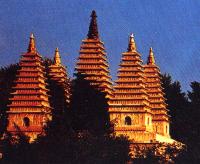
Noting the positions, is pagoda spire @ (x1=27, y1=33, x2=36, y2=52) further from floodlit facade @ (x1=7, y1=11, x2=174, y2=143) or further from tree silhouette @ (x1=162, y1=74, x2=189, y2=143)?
tree silhouette @ (x1=162, y1=74, x2=189, y2=143)

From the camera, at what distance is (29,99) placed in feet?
296

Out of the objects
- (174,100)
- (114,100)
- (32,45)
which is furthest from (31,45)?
(174,100)

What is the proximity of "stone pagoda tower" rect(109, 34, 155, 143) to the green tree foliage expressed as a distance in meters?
9.64

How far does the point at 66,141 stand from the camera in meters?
71.6

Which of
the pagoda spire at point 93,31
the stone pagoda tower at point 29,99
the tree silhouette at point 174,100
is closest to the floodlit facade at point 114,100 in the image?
the stone pagoda tower at point 29,99

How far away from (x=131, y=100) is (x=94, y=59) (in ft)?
25.0

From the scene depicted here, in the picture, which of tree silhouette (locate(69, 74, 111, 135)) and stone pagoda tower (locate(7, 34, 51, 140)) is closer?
tree silhouette (locate(69, 74, 111, 135))

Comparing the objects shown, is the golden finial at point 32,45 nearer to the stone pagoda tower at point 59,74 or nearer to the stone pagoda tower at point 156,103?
the stone pagoda tower at point 59,74

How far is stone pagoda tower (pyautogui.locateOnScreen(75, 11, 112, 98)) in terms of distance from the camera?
9519 centimetres

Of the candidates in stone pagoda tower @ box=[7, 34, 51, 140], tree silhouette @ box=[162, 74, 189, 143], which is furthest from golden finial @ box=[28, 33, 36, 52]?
tree silhouette @ box=[162, 74, 189, 143]

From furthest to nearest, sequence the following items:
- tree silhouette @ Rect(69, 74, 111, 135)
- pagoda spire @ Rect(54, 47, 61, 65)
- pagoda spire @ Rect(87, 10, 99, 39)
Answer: pagoda spire @ Rect(54, 47, 61, 65)
pagoda spire @ Rect(87, 10, 99, 39)
tree silhouette @ Rect(69, 74, 111, 135)

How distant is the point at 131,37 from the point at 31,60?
8596 mm

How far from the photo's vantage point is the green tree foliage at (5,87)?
9284 cm

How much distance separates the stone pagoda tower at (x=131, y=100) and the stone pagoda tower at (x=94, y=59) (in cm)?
442
